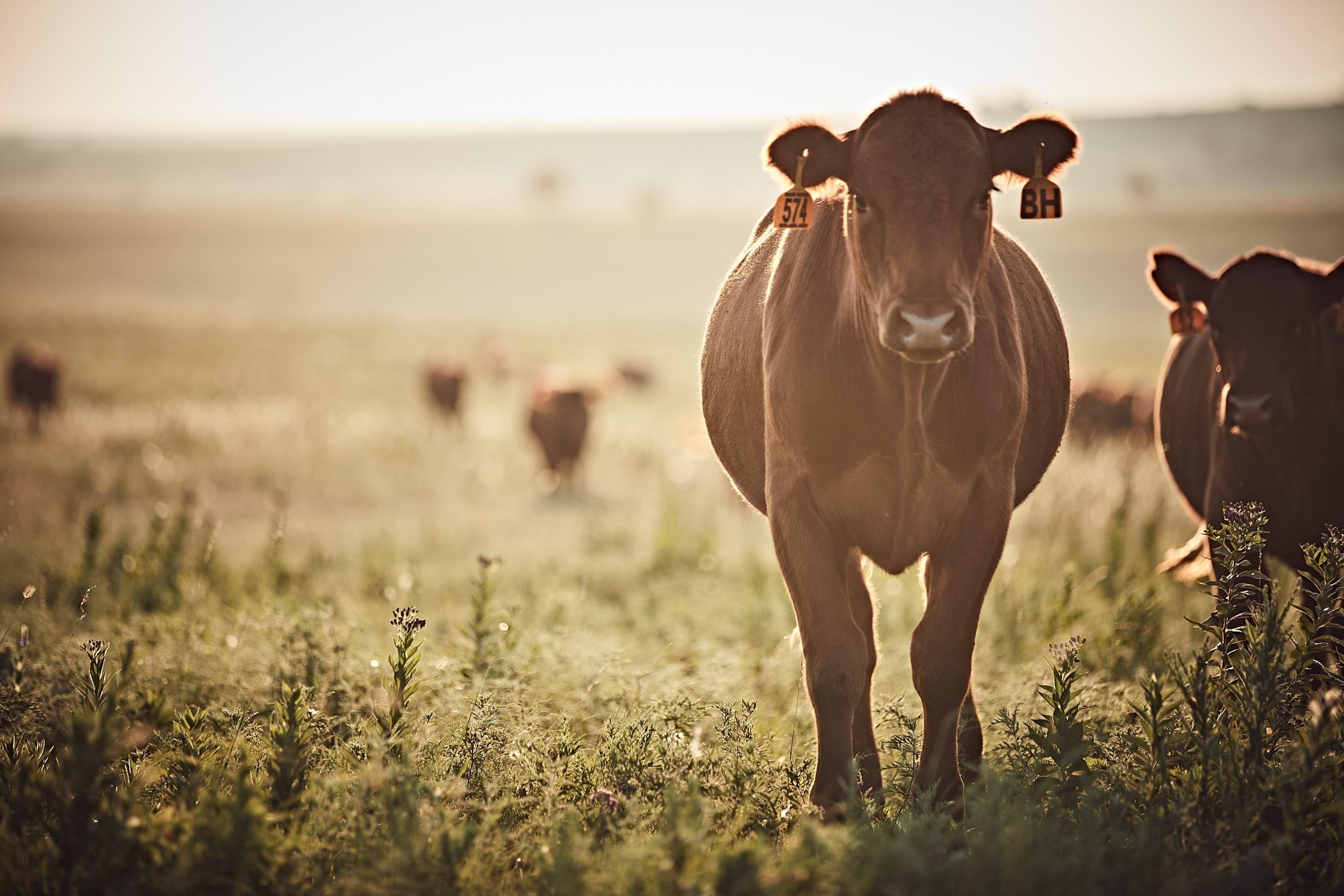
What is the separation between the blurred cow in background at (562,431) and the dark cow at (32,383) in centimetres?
1053

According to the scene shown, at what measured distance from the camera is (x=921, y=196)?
337cm

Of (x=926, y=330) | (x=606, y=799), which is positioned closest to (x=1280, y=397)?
(x=926, y=330)

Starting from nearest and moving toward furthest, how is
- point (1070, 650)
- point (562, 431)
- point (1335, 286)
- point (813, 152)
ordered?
point (1070, 650)
point (813, 152)
point (1335, 286)
point (562, 431)

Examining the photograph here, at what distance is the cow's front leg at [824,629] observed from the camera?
3.55m

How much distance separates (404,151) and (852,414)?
16674 centimetres

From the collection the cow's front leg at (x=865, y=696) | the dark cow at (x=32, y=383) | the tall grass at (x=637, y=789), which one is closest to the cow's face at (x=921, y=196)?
the cow's front leg at (x=865, y=696)

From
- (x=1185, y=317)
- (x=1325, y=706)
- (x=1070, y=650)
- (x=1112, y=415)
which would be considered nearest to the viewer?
(x=1325, y=706)

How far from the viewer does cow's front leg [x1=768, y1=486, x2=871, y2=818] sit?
3.55 m

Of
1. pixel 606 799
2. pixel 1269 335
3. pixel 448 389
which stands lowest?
pixel 606 799

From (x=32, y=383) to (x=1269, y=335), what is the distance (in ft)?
71.6

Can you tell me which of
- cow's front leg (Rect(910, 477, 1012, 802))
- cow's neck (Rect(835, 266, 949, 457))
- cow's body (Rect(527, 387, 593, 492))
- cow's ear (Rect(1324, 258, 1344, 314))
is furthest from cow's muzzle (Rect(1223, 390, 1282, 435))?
cow's body (Rect(527, 387, 593, 492))

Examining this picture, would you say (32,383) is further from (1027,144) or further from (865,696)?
(1027,144)

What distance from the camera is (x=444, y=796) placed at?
3.25 m

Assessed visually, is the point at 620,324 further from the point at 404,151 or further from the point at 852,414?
the point at 404,151
